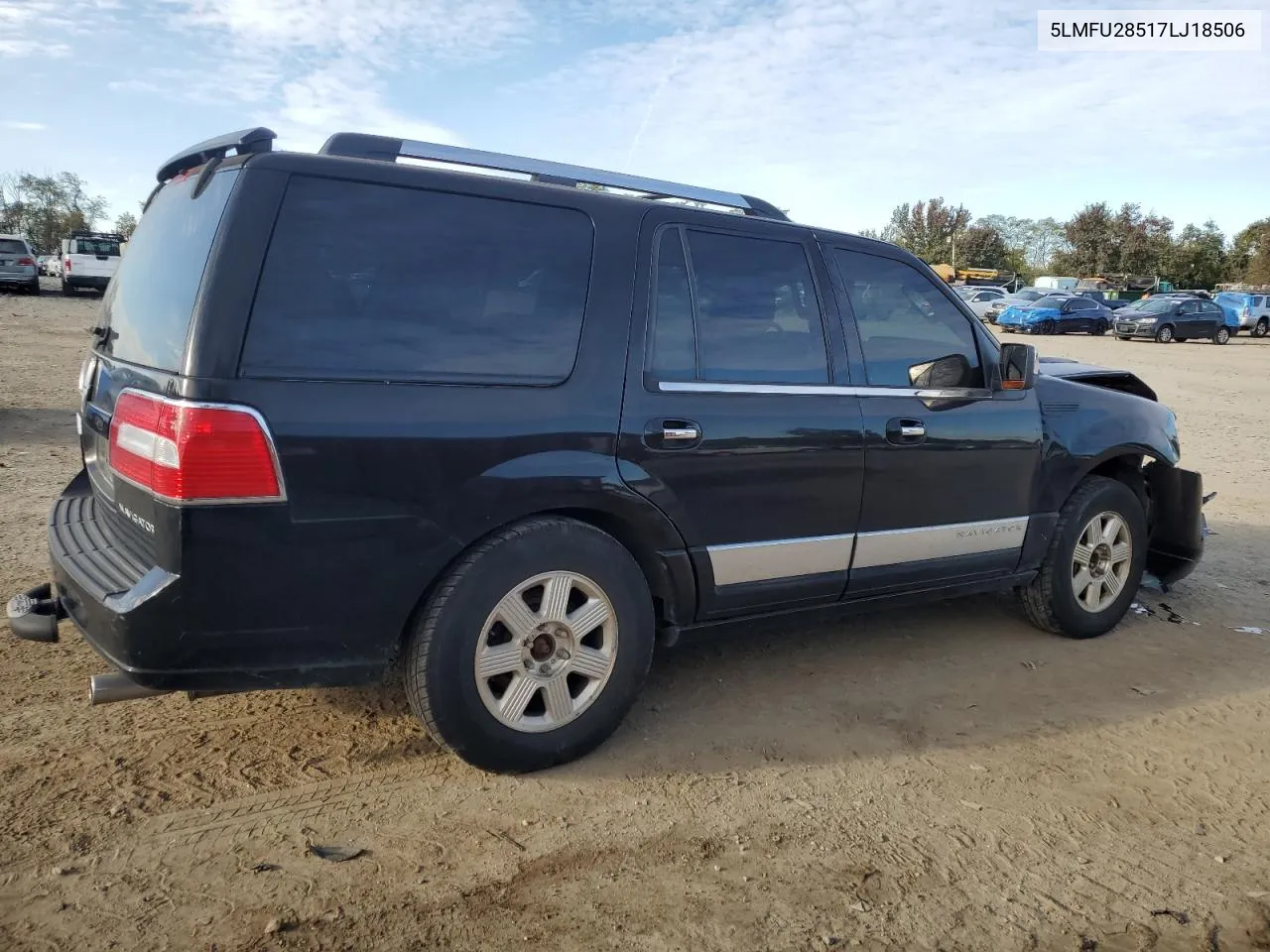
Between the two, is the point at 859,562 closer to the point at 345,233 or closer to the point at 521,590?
the point at 521,590

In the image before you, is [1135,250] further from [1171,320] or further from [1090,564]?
[1090,564]

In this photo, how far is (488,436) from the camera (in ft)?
9.80

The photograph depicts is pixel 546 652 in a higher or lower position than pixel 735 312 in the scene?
lower

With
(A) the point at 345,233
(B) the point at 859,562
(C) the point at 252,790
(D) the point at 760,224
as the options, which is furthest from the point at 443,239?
(B) the point at 859,562

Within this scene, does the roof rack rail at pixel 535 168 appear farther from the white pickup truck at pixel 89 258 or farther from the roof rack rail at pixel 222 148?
the white pickup truck at pixel 89 258

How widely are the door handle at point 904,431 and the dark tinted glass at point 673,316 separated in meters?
0.97

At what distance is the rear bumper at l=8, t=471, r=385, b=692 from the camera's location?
2656 mm

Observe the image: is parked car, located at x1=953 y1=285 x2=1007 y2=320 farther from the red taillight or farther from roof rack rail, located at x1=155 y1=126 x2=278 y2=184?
the red taillight

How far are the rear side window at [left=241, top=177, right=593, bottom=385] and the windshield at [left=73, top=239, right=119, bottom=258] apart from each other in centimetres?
3093

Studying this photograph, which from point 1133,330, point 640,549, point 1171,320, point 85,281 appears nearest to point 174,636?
point 640,549

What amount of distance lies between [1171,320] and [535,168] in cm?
3513

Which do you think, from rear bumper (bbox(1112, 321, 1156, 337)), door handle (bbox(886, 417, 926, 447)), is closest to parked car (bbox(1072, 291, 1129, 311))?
rear bumper (bbox(1112, 321, 1156, 337))

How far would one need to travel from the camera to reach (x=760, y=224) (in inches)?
150

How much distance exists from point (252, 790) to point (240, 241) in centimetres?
170
